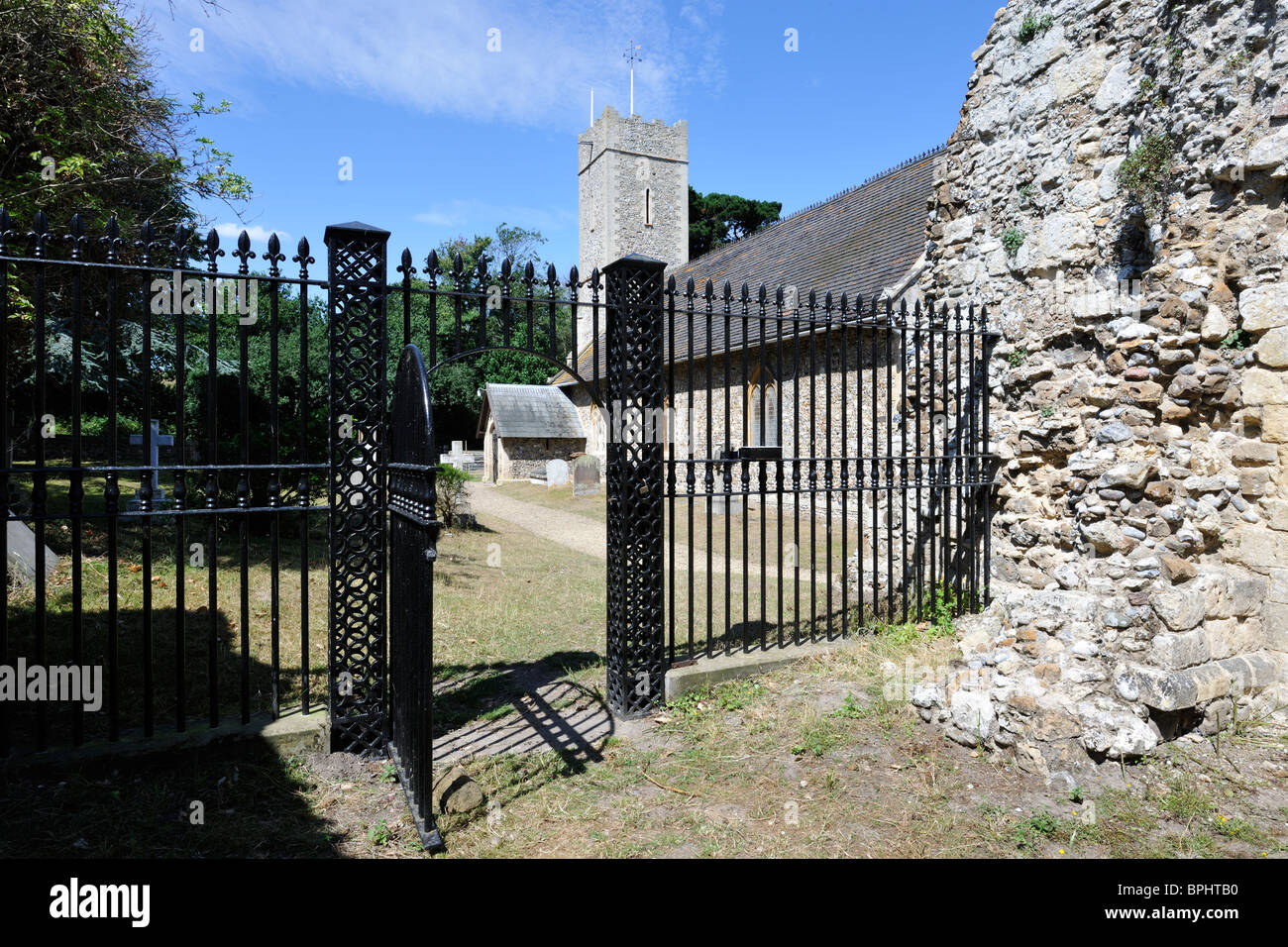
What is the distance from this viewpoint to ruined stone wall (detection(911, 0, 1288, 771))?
14.0 feet

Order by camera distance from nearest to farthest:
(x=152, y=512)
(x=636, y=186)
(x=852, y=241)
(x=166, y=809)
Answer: (x=166, y=809) < (x=152, y=512) < (x=852, y=241) < (x=636, y=186)

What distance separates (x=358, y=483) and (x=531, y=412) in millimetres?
25283

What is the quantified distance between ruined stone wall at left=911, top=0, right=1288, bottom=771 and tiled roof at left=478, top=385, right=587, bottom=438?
2353 cm

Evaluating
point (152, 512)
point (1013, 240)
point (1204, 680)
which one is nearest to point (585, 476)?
point (1013, 240)

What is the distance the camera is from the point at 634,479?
4.94 metres

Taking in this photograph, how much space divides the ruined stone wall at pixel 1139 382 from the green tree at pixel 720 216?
4301 cm

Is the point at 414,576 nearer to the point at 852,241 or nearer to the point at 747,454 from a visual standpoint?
the point at 747,454

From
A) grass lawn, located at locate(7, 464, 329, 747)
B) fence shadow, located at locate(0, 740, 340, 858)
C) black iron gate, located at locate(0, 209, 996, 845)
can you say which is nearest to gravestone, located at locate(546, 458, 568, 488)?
grass lawn, located at locate(7, 464, 329, 747)

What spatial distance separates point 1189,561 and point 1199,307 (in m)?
1.60

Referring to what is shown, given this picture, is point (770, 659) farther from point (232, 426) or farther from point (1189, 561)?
point (232, 426)

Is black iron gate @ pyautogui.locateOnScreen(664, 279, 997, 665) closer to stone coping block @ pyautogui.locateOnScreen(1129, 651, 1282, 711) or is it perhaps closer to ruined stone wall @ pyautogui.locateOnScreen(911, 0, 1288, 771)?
ruined stone wall @ pyautogui.locateOnScreen(911, 0, 1288, 771)

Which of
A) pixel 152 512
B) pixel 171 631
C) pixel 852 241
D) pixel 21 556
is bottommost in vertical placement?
pixel 171 631

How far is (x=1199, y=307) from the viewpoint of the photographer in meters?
4.66
